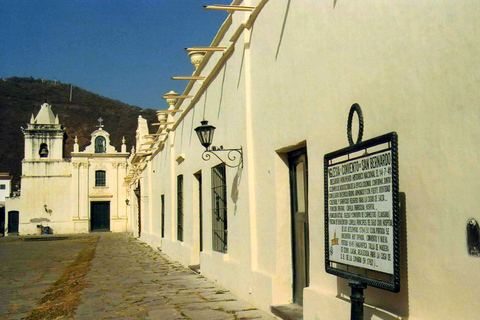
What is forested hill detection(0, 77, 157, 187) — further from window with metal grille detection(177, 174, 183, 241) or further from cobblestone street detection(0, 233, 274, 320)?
cobblestone street detection(0, 233, 274, 320)

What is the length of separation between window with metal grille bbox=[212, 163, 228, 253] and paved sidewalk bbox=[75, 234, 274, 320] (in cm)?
75

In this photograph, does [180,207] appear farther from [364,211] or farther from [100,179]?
[100,179]

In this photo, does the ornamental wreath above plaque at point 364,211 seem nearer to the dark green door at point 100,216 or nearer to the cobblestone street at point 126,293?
the cobblestone street at point 126,293

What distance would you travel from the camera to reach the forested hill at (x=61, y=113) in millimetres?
95894

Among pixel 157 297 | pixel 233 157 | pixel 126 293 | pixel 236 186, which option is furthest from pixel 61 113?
pixel 236 186

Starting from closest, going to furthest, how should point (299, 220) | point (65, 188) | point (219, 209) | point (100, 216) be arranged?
point (299, 220)
point (219, 209)
point (65, 188)
point (100, 216)

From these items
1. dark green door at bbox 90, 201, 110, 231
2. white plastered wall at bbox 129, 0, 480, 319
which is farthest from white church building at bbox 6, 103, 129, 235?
white plastered wall at bbox 129, 0, 480, 319

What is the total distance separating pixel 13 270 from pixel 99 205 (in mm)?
32468

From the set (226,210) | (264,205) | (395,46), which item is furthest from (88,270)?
(395,46)

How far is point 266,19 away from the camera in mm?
6832

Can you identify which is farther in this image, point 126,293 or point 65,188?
point 65,188

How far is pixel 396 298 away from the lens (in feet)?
12.8

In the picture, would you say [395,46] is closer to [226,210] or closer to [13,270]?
[226,210]

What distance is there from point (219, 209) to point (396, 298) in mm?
6126
